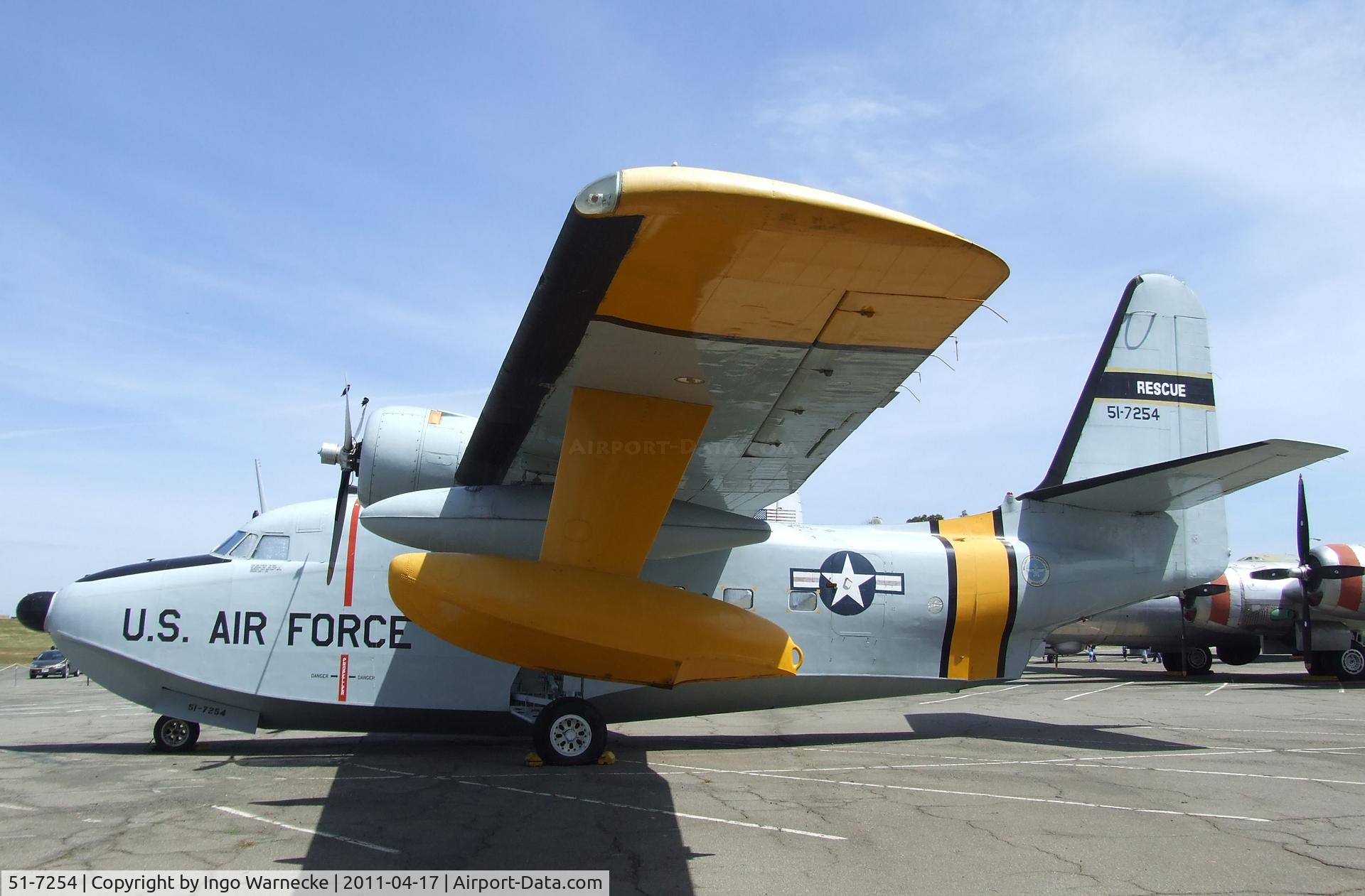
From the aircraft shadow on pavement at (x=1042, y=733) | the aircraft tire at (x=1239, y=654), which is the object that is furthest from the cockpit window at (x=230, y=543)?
the aircraft tire at (x=1239, y=654)

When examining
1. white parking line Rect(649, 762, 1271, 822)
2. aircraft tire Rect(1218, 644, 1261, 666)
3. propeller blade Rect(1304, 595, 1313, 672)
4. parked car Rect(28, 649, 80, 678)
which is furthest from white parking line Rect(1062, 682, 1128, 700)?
parked car Rect(28, 649, 80, 678)

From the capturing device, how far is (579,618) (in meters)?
6.26

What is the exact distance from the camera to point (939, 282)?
13.0 ft

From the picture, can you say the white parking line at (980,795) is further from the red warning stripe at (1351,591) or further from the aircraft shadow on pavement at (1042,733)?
the red warning stripe at (1351,591)

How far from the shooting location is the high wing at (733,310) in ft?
11.8

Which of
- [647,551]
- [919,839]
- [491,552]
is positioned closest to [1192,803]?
[919,839]

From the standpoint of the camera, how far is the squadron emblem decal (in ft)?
32.5

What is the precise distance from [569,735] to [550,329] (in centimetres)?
516

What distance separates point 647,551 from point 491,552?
169cm

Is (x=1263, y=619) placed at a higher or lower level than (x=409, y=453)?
lower

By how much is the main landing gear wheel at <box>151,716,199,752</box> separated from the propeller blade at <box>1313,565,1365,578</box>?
21882mm

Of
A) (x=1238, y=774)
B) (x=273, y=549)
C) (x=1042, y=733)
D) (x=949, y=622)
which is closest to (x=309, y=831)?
(x=273, y=549)

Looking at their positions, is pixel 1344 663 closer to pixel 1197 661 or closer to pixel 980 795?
pixel 1197 661

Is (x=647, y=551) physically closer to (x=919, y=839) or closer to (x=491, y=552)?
(x=491, y=552)
